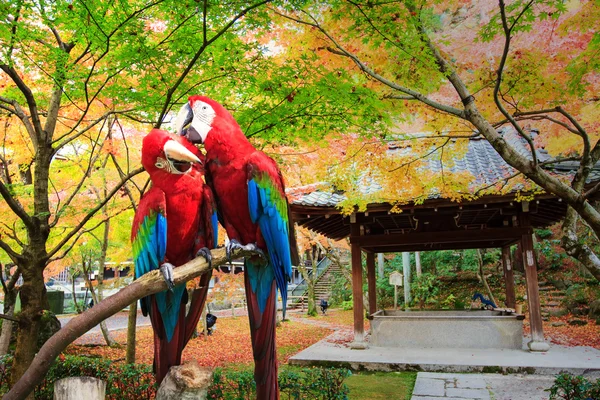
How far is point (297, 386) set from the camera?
4062mm

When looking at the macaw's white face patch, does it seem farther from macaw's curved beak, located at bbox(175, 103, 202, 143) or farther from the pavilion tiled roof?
the pavilion tiled roof

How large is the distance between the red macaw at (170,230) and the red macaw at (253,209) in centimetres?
10

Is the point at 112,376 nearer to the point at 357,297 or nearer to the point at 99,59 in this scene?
the point at 99,59

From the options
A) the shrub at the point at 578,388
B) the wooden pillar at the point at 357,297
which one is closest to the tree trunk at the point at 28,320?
the shrub at the point at 578,388

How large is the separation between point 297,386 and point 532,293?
640 centimetres

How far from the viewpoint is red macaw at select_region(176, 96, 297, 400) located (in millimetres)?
2121

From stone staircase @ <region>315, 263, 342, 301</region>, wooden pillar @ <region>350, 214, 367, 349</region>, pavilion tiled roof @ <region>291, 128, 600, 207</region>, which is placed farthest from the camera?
stone staircase @ <region>315, 263, 342, 301</region>

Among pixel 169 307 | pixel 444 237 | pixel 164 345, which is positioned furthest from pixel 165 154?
pixel 444 237

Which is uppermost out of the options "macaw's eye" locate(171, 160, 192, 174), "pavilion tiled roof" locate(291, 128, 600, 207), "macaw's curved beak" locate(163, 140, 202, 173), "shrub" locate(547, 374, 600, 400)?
"pavilion tiled roof" locate(291, 128, 600, 207)

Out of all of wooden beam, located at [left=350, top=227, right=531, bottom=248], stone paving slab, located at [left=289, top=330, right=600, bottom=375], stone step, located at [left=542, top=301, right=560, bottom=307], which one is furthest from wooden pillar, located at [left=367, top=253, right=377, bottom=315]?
stone step, located at [left=542, top=301, right=560, bottom=307]

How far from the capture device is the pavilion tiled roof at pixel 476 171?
7959 mm

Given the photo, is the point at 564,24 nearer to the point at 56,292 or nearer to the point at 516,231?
the point at 516,231

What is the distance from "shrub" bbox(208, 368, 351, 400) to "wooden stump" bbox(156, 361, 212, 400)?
83.3 inches

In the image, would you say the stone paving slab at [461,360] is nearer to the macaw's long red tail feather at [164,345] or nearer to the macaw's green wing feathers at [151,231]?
the macaw's long red tail feather at [164,345]
